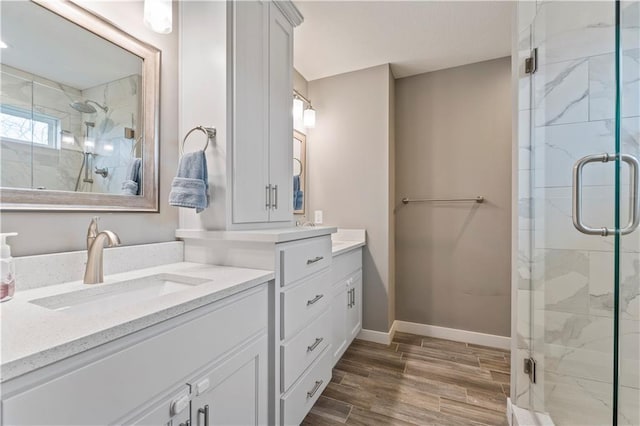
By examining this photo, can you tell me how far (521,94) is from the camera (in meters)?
1.55

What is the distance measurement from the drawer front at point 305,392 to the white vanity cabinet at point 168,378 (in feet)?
0.45

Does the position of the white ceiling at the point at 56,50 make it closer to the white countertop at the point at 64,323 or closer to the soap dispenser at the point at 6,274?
the soap dispenser at the point at 6,274

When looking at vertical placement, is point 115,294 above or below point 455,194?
below

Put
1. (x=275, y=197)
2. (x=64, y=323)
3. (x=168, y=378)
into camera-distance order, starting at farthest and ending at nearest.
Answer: (x=275, y=197)
(x=168, y=378)
(x=64, y=323)

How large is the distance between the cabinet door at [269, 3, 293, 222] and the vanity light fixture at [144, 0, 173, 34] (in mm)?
532

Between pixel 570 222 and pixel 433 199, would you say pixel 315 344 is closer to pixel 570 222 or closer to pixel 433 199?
pixel 570 222

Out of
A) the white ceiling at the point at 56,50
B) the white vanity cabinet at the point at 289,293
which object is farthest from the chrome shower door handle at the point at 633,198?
the white ceiling at the point at 56,50

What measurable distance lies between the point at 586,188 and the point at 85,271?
6.99 feet

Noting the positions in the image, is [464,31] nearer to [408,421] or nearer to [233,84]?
[233,84]

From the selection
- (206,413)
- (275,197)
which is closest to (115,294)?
(206,413)

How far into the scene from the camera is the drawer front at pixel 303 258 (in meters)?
1.25

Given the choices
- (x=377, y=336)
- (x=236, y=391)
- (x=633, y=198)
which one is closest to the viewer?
(x=236, y=391)

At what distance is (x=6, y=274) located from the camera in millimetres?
777

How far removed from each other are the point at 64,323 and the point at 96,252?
1.46 feet
